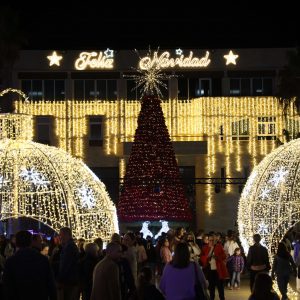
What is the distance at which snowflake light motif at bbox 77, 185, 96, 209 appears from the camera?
2438 centimetres

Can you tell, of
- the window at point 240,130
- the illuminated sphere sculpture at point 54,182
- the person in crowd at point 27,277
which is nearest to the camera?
the person in crowd at point 27,277

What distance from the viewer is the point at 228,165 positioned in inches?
2242

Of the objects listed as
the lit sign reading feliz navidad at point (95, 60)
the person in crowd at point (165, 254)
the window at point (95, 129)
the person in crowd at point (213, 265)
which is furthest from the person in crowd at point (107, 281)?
the lit sign reading feliz navidad at point (95, 60)

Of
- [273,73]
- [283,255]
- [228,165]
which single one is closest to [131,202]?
[228,165]

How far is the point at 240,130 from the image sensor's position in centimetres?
5712

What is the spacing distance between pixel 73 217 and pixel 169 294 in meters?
11.1

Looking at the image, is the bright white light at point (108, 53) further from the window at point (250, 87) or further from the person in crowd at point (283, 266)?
the person in crowd at point (283, 266)

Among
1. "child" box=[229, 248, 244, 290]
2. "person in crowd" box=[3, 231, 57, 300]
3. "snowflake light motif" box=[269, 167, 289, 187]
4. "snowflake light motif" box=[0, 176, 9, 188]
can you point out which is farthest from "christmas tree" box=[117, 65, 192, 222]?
"person in crowd" box=[3, 231, 57, 300]

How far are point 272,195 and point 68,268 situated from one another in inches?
440

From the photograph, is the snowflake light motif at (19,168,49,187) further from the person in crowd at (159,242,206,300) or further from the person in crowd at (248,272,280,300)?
the person in crowd at (248,272,280,300)

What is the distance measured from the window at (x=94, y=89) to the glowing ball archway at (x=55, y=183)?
108ft

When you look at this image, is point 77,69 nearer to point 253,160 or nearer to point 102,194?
point 253,160

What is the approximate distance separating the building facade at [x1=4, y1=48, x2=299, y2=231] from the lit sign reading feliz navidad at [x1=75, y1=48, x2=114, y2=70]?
0.05 m

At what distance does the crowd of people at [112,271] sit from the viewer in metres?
12.4
